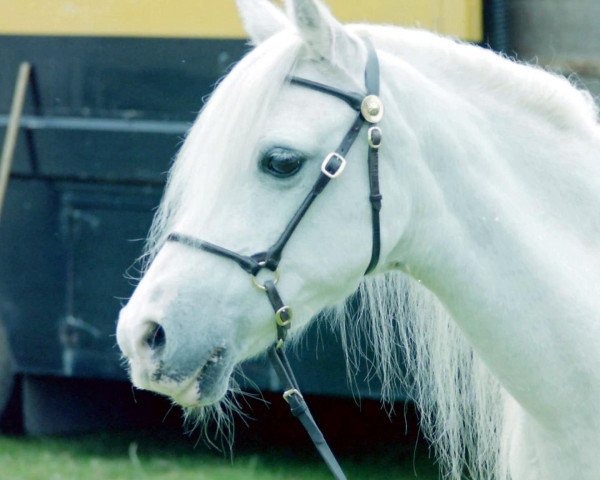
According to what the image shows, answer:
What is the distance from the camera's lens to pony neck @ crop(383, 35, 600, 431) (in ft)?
7.48

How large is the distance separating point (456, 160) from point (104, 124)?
2.18 meters

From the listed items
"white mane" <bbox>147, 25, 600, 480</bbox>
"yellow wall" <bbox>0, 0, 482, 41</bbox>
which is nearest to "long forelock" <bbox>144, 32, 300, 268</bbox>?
"white mane" <bbox>147, 25, 600, 480</bbox>

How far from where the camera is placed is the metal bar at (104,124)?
411 centimetres

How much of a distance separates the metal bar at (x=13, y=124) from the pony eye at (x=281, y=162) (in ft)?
7.73

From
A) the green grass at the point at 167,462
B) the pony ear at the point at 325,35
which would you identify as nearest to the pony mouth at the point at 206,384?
the pony ear at the point at 325,35

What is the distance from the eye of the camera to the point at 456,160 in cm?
229

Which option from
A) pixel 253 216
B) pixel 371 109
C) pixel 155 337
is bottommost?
pixel 155 337

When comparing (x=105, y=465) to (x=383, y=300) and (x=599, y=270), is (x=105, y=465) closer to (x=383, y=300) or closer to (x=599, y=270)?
(x=383, y=300)

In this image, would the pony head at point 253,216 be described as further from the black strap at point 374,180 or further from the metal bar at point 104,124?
the metal bar at point 104,124

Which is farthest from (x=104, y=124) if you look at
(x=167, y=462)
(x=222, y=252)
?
(x=222, y=252)

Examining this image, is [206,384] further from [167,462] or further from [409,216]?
[167,462]

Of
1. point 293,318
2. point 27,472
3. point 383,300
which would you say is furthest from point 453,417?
point 27,472

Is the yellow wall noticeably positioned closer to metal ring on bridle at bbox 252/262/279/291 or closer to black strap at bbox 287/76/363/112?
black strap at bbox 287/76/363/112

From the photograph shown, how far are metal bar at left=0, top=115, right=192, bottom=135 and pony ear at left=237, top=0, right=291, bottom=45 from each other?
1656mm
